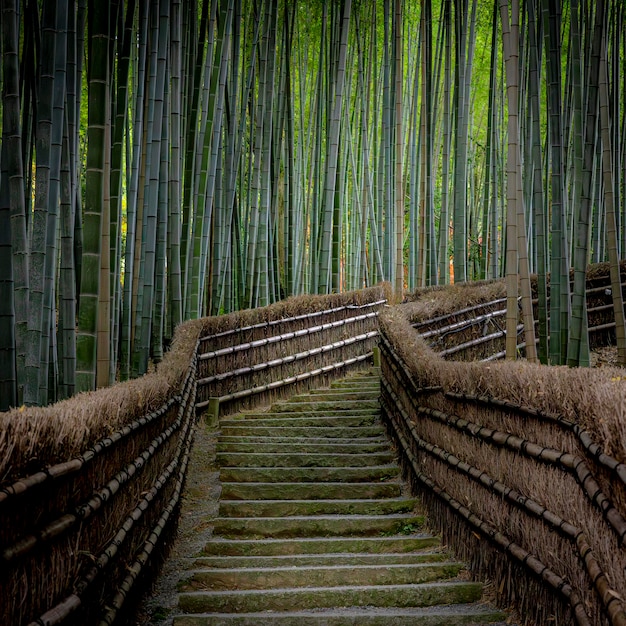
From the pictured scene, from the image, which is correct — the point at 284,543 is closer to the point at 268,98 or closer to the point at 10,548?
the point at 10,548

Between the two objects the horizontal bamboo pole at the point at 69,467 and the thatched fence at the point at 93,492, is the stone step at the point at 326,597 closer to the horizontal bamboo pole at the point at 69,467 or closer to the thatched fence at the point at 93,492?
the thatched fence at the point at 93,492

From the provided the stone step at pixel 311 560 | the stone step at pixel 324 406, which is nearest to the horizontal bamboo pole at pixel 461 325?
the stone step at pixel 324 406

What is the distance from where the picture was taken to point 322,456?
15.1ft

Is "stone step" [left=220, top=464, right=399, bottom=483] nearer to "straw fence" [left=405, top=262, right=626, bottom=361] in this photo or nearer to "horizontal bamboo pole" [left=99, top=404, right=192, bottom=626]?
"horizontal bamboo pole" [left=99, top=404, right=192, bottom=626]

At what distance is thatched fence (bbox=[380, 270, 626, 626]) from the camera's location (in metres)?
1.97

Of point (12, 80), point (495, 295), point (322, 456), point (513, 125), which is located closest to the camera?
point (12, 80)

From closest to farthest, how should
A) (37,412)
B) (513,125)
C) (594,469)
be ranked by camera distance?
(37,412) → (594,469) → (513,125)

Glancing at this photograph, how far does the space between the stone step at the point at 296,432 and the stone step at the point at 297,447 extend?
223 millimetres

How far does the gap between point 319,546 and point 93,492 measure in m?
1.53

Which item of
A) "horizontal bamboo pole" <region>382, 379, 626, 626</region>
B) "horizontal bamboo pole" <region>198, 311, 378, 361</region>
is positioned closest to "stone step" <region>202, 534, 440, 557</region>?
"horizontal bamboo pole" <region>382, 379, 626, 626</region>

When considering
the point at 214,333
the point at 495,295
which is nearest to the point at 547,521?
the point at 214,333

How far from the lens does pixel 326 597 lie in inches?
120

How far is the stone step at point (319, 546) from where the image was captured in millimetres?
3537

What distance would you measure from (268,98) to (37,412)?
17.6 ft
